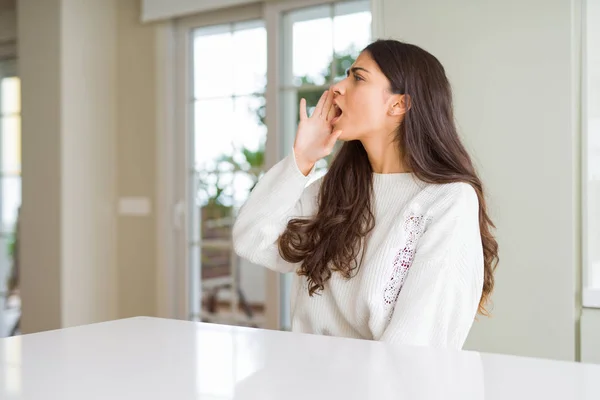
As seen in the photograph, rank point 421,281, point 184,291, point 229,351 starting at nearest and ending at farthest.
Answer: point 229,351 → point 421,281 → point 184,291

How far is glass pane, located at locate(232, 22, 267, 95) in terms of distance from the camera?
145 inches

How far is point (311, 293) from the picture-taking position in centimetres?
173

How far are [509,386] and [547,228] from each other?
6.53 ft

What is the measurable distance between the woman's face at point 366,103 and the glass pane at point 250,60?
6.19 feet

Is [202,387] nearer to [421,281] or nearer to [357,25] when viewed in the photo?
[421,281]

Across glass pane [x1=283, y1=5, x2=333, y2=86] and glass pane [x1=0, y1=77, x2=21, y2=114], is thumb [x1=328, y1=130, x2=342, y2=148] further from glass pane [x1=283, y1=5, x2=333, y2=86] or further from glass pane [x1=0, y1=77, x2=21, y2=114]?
glass pane [x1=0, y1=77, x2=21, y2=114]

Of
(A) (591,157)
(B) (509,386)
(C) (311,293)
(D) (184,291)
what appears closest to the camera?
(B) (509,386)

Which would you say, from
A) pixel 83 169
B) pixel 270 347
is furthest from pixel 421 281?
pixel 83 169

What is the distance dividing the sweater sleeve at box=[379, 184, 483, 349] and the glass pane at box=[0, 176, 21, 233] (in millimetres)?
3992

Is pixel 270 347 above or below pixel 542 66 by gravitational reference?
below

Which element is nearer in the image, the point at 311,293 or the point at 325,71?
the point at 311,293

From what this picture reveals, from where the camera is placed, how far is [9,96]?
15.7ft

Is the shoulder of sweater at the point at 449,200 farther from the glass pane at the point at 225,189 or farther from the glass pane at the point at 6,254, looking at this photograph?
the glass pane at the point at 6,254

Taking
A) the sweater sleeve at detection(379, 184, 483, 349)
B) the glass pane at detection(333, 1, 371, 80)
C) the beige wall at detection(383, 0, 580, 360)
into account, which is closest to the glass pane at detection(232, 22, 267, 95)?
the glass pane at detection(333, 1, 371, 80)
